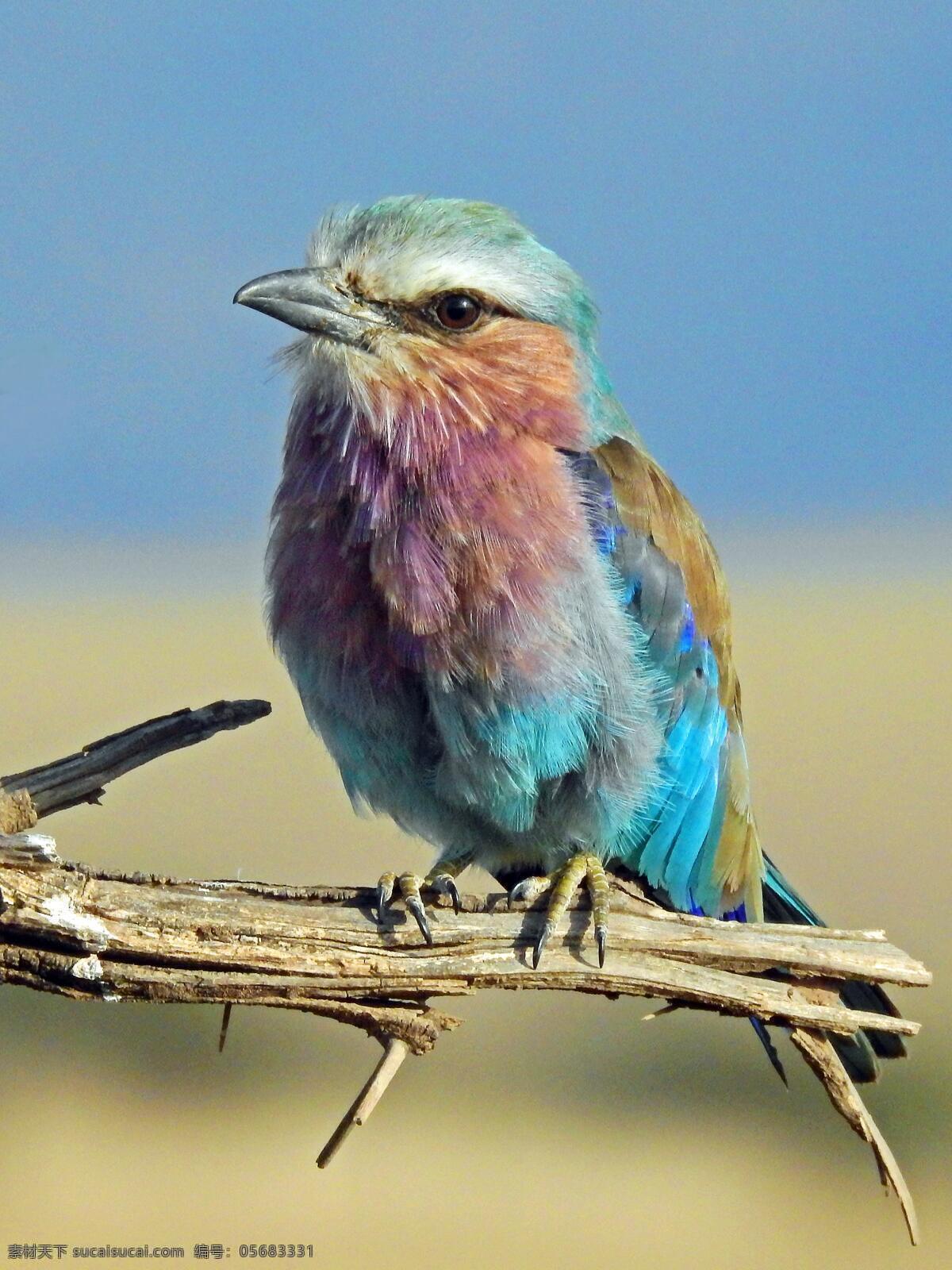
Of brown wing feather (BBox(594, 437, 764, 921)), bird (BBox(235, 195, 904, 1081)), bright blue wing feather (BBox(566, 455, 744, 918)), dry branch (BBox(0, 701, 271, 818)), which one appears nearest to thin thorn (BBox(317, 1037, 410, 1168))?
bird (BBox(235, 195, 904, 1081))

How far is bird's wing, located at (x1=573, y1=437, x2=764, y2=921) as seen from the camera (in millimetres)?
4305

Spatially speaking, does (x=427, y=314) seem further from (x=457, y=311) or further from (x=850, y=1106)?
(x=850, y=1106)

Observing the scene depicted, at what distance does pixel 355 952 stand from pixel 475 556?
110cm

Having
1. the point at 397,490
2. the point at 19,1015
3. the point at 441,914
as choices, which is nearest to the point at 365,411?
the point at 397,490

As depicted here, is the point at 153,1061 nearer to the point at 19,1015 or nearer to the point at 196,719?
the point at 19,1015

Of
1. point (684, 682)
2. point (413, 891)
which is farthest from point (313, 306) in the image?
point (413, 891)

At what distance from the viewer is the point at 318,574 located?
418cm

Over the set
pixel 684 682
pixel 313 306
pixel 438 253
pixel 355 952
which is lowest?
pixel 355 952

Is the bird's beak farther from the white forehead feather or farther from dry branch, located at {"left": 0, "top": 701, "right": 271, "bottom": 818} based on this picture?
dry branch, located at {"left": 0, "top": 701, "right": 271, "bottom": 818}

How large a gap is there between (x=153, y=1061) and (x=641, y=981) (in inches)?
335

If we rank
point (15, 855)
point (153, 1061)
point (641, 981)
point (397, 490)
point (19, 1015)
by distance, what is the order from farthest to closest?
1. point (19, 1015)
2. point (153, 1061)
3. point (397, 490)
4. point (641, 981)
5. point (15, 855)

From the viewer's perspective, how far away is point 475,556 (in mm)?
4031

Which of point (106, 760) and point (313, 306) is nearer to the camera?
point (106, 760)

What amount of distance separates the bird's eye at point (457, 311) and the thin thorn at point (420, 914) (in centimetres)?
161
